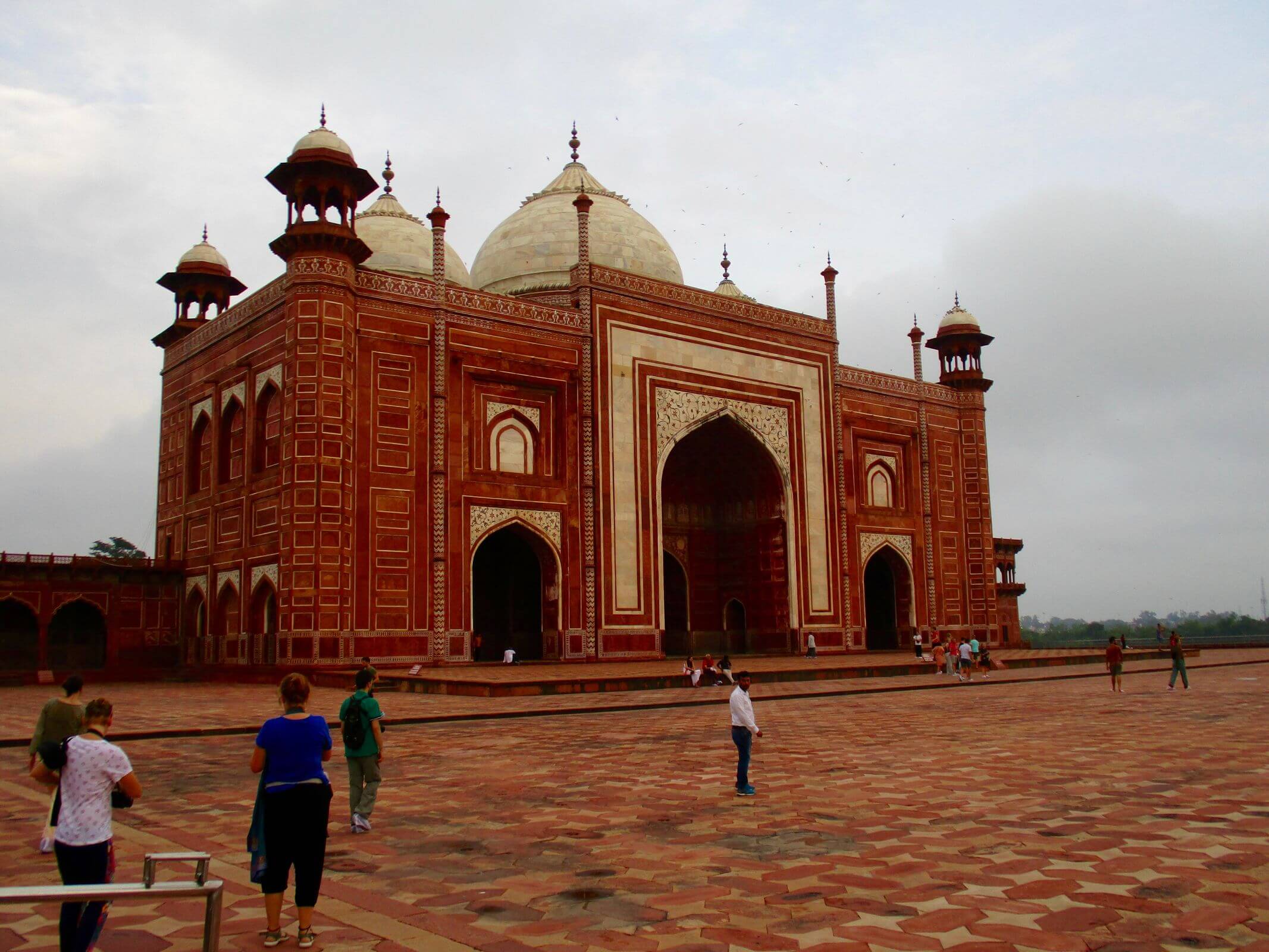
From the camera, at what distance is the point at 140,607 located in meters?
23.4

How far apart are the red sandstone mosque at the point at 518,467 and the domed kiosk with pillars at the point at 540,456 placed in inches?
2.5

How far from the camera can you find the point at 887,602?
104 feet

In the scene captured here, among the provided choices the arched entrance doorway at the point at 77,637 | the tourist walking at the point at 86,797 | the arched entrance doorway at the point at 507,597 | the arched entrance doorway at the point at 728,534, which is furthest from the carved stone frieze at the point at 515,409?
the tourist walking at the point at 86,797

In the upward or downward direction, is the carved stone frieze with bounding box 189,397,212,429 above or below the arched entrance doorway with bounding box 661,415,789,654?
above

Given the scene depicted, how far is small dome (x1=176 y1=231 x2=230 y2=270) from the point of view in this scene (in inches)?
1038

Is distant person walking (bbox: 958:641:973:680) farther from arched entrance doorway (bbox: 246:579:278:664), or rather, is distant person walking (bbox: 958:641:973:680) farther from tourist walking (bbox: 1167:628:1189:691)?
arched entrance doorway (bbox: 246:579:278:664)

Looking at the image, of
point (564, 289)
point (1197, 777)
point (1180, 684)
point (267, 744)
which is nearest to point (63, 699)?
point (267, 744)

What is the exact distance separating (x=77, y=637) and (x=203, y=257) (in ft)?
30.6

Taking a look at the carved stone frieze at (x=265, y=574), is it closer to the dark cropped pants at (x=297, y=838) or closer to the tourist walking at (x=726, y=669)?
the tourist walking at (x=726, y=669)

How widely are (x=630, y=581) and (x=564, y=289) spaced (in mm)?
6882

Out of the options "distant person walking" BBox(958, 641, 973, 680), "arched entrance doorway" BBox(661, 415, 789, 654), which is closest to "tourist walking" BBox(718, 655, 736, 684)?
"distant person walking" BBox(958, 641, 973, 680)

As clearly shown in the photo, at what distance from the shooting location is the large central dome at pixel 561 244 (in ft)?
90.6

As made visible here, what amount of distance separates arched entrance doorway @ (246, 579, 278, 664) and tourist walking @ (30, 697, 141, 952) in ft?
57.2

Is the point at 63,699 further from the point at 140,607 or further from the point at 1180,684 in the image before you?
the point at 140,607
